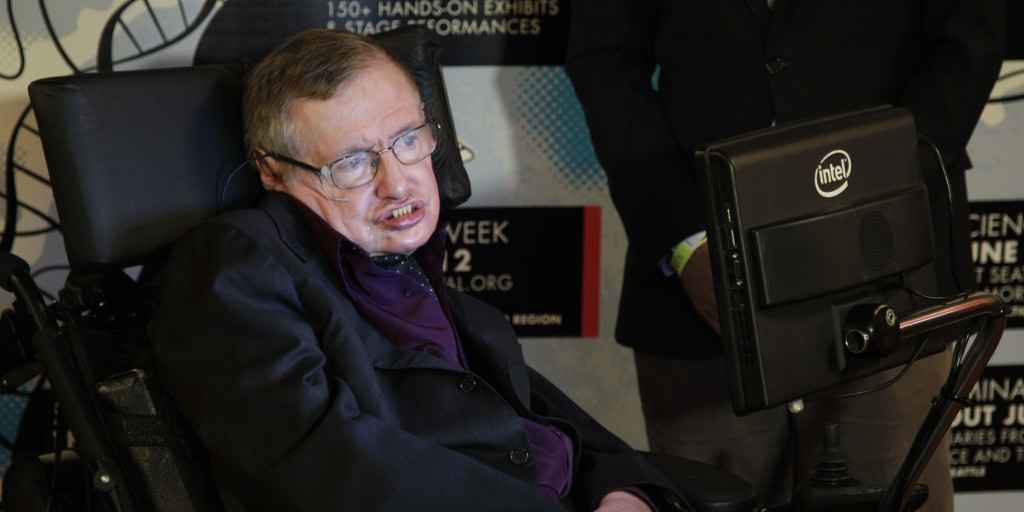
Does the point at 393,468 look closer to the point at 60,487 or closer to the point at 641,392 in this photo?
the point at 60,487

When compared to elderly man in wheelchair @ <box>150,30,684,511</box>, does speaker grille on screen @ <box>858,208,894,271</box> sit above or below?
above

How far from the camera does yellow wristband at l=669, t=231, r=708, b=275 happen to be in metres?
1.98

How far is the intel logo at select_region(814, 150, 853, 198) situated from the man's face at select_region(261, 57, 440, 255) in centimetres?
71

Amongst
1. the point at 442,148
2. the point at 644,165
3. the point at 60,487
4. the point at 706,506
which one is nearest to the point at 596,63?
the point at 644,165

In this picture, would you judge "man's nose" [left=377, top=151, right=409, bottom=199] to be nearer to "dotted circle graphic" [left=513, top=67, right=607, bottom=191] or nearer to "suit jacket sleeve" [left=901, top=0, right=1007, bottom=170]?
"dotted circle graphic" [left=513, top=67, right=607, bottom=191]

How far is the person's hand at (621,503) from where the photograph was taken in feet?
5.15

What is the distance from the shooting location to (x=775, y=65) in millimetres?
2008

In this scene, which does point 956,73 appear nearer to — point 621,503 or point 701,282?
point 701,282

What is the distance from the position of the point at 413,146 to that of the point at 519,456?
547 millimetres

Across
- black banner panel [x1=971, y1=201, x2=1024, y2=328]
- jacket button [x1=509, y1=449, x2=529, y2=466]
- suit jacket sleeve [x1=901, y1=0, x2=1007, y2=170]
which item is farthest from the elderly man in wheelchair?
black banner panel [x1=971, y1=201, x2=1024, y2=328]

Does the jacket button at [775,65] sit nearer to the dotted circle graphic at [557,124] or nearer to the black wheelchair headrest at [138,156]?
the dotted circle graphic at [557,124]

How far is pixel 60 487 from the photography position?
152cm

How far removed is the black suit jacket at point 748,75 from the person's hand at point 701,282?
0.06 m

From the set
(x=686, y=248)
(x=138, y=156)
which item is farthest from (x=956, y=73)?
(x=138, y=156)
